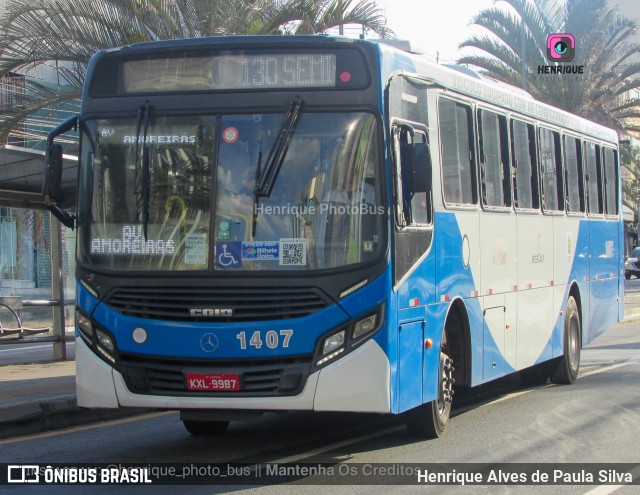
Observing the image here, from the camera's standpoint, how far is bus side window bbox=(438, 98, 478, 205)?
388 inches

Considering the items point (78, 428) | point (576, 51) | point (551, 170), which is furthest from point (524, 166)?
point (576, 51)

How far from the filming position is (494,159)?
11.2 metres

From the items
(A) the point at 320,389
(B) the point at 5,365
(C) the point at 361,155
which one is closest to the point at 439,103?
(C) the point at 361,155

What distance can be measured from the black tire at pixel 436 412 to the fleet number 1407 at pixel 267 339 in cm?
198

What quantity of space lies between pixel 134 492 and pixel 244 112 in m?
3.00

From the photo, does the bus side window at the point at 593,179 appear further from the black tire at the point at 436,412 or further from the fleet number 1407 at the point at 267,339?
the fleet number 1407 at the point at 267,339

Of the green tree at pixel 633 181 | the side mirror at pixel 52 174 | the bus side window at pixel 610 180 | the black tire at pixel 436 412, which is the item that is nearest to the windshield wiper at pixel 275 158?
the side mirror at pixel 52 174

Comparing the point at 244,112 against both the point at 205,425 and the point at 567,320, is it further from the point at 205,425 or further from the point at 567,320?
the point at 567,320

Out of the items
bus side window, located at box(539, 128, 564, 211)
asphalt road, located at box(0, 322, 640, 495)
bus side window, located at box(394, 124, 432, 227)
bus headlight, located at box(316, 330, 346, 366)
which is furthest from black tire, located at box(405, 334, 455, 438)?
bus side window, located at box(539, 128, 564, 211)

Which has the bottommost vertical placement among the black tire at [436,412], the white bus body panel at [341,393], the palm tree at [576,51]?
the black tire at [436,412]

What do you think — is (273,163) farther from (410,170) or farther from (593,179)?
(593,179)

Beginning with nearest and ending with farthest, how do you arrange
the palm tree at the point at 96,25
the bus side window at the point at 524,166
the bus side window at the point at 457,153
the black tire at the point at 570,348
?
→ the bus side window at the point at 457,153
the bus side window at the point at 524,166
the black tire at the point at 570,348
the palm tree at the point at 96,25

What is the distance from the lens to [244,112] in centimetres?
832

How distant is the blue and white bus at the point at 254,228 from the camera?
8.02m
